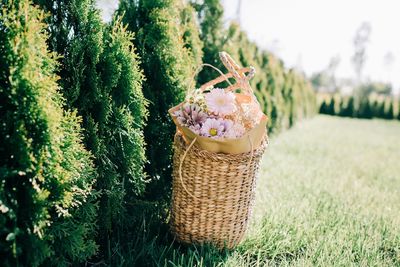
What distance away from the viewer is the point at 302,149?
834 centimetres

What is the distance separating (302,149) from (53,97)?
7111mm

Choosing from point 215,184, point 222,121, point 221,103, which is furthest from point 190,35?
point 215,184

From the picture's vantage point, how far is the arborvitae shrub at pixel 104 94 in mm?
2432

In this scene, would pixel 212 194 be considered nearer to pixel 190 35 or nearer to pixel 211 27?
pixel 190 35

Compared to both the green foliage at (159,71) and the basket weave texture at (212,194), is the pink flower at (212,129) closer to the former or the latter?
the basket weave texture at (212,194)

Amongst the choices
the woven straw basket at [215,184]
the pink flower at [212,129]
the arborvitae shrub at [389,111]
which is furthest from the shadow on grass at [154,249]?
the arborvitae shrub at [389,111]

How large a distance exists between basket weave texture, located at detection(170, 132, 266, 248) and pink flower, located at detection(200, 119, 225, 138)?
131 millimetres

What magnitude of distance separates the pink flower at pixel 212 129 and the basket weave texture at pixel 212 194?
13 cm

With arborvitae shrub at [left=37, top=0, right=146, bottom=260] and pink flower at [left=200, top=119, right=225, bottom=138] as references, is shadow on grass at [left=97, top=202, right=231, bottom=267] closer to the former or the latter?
arborvitae shrub at [left=37, top=0, right=146, bottom=260]

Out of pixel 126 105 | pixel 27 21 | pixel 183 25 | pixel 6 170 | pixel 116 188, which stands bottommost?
pixel 116 188

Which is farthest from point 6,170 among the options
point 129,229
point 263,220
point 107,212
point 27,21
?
point 263,220

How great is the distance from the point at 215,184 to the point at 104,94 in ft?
3.48

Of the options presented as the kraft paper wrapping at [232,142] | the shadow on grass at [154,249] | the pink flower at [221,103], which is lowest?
the shadow on grass at [154,249]

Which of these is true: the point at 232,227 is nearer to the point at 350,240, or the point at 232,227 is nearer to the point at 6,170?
the point at 350,240
